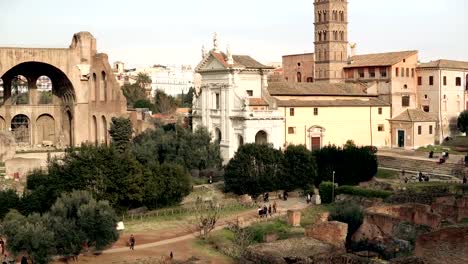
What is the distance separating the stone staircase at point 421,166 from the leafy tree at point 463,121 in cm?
1248

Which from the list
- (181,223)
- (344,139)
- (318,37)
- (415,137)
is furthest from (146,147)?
(318,37)

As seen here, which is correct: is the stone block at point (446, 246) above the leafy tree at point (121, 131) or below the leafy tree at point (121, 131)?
below

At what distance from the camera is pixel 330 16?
6438 cm

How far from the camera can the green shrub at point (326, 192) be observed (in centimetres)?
3769

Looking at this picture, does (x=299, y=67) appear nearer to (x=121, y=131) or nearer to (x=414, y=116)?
(x=414, y=116)

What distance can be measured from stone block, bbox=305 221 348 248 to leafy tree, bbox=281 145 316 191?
18355mm

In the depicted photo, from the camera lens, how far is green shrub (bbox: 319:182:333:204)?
37688mm

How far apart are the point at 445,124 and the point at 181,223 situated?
3358 cm

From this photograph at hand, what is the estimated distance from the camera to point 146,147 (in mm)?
46156

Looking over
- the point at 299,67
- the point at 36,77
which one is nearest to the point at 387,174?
the point at 299,67

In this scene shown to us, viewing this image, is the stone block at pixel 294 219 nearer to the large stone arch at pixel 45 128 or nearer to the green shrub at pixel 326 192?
the green shrub at pixel 326 192

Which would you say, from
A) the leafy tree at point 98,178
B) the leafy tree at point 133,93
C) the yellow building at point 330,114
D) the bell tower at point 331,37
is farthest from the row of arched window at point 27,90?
the leafy tree at point 98,178

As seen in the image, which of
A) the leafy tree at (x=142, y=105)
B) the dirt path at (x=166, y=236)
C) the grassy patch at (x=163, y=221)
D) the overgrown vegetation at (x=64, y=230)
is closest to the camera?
the overgrown vegetation at (x=64, y=230)

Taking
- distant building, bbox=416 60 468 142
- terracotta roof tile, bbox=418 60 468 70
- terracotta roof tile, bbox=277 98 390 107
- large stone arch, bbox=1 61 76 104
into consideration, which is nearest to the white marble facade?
terracotta roof tile, bbox=277 98 390 107
